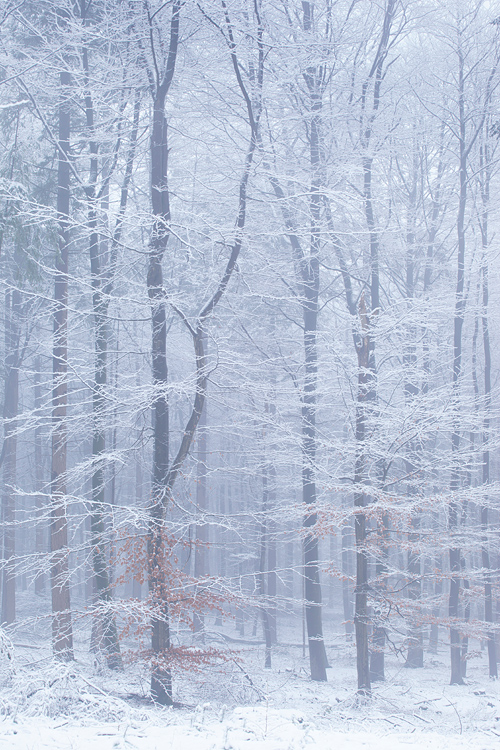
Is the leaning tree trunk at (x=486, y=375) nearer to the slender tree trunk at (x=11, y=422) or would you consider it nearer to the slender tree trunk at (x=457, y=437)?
the slender tree trunk at (x=457, y=437)

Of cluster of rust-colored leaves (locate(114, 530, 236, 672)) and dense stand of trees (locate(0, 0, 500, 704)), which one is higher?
dense stand of trees (locate(0, 0, 500, 704))

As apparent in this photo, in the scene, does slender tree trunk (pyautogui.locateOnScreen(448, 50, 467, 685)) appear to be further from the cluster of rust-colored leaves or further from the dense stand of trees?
the cluster of rust-colored leaves

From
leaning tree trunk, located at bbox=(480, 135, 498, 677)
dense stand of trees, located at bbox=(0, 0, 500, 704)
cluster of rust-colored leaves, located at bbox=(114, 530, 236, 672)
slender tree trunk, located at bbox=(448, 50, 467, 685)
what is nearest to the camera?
cluster of rust-colored leaves, located at bbox=(114, 530, 236, 672)

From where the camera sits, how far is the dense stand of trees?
27.9 feet

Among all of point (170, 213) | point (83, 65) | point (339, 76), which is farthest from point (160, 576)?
point (339, 76)

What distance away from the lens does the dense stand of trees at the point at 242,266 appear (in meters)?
8.50

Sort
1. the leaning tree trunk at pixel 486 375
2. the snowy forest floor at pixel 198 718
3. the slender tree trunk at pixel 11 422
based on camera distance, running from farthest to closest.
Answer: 1. the slender tree trunk at pixel 11 422
2. the leaning tree trunk at pixel 486 375
3. the snowy forest floor at pixel 198 718

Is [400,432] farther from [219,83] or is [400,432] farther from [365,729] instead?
[219,83]

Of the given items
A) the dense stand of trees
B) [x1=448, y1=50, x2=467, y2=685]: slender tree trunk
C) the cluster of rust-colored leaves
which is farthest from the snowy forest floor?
[x1=448, y1=50, x2=467, y2=685]: slender tree trunk

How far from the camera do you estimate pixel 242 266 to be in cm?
1020

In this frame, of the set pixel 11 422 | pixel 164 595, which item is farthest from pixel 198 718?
pixel 11 422

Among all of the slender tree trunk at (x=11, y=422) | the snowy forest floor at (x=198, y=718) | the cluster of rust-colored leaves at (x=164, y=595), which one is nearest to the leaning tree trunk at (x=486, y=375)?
the snowy forest floor at (x=198, y=718)

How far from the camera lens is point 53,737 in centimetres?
535

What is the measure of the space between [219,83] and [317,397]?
7.07 metres
